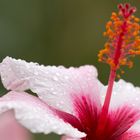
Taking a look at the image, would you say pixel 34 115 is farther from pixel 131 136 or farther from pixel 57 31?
pixel 57 31

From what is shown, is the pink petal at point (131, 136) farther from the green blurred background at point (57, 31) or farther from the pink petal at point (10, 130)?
the green blurred background at point (57, 31)

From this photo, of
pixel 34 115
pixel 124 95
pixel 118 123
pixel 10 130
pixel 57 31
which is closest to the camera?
pixel 34 115

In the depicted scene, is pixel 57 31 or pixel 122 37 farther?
pixel 57 31

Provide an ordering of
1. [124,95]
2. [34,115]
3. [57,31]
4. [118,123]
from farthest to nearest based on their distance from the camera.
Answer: [57,31] < [124,95] < [118,123] < [34,115]

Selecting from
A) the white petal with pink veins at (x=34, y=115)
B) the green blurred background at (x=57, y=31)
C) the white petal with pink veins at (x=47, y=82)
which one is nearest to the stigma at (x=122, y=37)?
the white petal with pink veins at (x=47, y=82)

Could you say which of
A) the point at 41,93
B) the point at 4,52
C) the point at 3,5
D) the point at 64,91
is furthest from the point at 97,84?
the point at 3,5

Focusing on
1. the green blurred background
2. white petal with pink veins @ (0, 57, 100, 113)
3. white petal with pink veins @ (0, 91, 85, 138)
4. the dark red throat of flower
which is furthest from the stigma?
the green blurred background

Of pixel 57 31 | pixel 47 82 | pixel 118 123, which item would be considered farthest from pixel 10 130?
pixel 57 31

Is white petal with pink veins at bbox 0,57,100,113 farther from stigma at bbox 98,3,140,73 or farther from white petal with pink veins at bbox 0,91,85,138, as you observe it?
stigma at bbox 98,3,140,73
